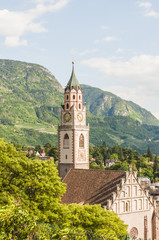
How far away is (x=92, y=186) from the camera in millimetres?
47844

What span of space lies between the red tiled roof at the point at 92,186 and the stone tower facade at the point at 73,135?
7223 millimetres

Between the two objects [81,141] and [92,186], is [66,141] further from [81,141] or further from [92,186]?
[92,186]

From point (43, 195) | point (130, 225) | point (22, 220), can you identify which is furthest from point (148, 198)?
point (22, 220)

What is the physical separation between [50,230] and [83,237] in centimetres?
324

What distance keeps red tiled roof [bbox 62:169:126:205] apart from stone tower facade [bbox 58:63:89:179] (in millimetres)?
7223

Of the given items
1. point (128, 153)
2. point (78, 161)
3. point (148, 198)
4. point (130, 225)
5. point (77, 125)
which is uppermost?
point (128, 153)

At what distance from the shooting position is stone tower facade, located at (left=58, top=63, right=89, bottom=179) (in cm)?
5909

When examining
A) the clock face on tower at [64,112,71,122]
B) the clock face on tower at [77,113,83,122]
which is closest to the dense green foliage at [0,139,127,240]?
the clock face on tower at [64,112,71,122]

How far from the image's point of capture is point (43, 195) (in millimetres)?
33688

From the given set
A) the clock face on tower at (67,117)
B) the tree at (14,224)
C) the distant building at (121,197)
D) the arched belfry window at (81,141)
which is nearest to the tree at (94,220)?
the distant building at (121,197)

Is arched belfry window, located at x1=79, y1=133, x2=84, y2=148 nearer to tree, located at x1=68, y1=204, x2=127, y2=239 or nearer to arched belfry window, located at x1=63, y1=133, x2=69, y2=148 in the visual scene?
arched belfry window, located at x1=63, y1=133, x2=69, y2=148

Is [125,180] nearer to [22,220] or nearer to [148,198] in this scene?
[148,198]

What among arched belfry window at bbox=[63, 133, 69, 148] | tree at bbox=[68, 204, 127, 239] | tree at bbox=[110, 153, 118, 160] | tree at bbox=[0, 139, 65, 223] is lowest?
tree at bbox=[68, 204, 127, 239]

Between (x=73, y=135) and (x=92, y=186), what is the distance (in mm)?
13161
